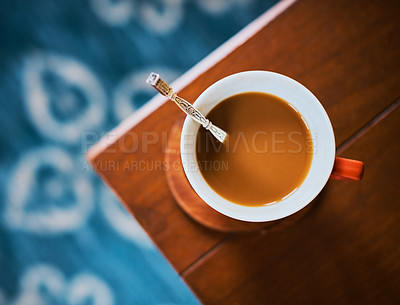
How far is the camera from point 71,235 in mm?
890

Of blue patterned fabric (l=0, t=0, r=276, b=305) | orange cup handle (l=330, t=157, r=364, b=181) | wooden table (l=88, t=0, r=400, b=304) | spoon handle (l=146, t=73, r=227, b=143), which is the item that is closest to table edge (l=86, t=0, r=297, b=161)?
wooden table (l=88, t=0, r=400, b=304)

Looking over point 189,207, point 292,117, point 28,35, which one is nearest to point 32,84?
point 28,35

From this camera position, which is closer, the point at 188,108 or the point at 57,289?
the point at 188,108

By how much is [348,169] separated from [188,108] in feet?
0.64

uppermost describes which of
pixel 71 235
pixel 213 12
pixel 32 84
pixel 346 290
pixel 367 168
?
pixel 32 84

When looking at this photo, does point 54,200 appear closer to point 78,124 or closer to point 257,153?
point 78,124

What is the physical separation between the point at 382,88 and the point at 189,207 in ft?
1.06

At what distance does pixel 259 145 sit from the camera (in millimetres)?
468

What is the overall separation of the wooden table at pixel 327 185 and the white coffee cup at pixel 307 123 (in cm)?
8

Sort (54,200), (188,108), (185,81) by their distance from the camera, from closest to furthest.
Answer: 1. (188,108)
2. (185,81)
3. (54,200)

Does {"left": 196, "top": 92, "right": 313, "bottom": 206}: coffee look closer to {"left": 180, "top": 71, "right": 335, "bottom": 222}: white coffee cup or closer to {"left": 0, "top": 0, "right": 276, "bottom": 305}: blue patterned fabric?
{"left": 180, "top": 71, "right": 335, "bottom": 222}: white coffee cup

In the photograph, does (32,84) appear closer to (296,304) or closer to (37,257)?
(37,257)

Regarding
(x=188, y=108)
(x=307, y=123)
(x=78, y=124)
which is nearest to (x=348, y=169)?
(x=307, y=123)

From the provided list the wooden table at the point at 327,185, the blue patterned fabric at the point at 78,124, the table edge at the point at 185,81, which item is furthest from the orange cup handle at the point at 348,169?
the blue patterned fabric at the point at 78,124
